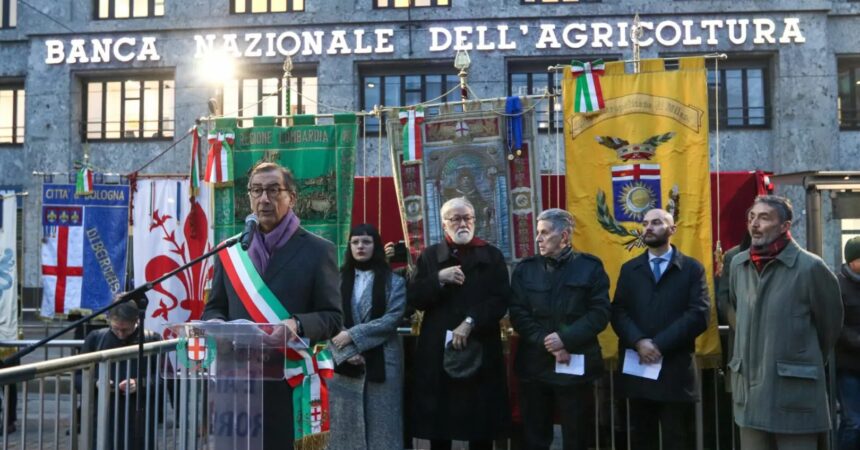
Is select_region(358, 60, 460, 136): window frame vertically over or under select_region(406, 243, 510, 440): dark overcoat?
over

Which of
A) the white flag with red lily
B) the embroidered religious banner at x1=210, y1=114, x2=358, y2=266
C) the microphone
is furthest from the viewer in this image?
the white flag with red lily

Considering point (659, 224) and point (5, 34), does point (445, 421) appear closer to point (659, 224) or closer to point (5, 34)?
point (659, 224)

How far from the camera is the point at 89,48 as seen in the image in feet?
70.7

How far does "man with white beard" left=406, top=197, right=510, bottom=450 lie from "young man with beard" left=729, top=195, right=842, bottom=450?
5.46 ft

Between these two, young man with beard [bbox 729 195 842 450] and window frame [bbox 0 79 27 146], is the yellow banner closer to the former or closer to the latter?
young man with beard [bbox 729 195 842 450]

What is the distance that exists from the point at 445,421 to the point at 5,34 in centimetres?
2152

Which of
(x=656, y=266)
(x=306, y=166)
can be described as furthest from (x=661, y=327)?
(x=306, y=166)

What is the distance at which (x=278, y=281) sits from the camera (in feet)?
13.1

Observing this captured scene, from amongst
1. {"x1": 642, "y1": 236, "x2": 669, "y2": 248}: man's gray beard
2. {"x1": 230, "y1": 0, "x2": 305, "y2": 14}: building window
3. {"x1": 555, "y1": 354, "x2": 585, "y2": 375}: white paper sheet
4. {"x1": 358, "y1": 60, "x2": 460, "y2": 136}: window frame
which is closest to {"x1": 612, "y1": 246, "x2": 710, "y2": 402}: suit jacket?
{"x1": 642, "y1": 236, "x2": 669, "y2": 248}: man's gray beard

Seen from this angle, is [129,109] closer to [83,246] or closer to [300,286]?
[83,246]

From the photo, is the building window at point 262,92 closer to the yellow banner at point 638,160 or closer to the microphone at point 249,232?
the yellow banner at point 638,160

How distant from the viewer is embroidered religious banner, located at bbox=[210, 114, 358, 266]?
27.4 feet

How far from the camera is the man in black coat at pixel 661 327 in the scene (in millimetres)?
5535

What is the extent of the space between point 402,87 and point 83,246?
12.1m
